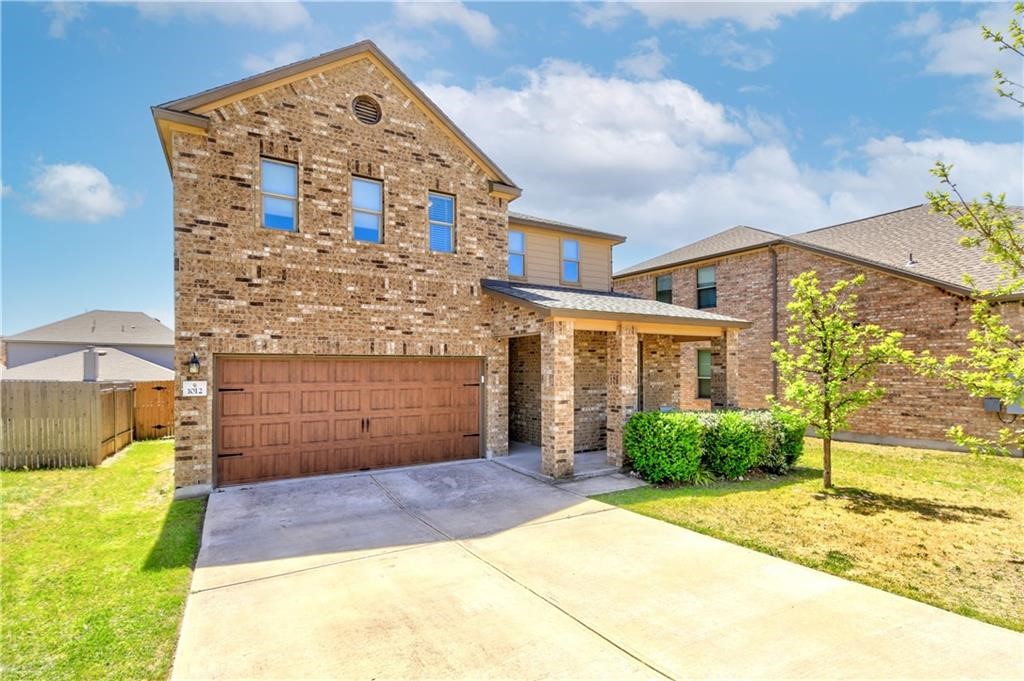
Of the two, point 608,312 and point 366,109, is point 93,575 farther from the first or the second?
point 366,109

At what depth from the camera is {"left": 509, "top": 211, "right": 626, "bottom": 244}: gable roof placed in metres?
12.8

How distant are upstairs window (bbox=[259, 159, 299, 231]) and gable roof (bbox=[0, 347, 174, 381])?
43.2 feet

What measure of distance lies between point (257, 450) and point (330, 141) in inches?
252

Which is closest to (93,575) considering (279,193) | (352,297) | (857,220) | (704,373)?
(352,297)

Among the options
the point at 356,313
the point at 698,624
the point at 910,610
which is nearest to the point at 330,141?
the point at 356,313

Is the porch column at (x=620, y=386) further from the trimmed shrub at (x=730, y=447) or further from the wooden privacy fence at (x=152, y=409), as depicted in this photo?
the wooden privacy fence at (x=152, y=409)

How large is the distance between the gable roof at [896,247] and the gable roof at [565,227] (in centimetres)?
627

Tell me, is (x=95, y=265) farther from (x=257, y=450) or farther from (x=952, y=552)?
(x=952, y=552)

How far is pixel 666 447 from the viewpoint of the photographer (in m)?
9.09

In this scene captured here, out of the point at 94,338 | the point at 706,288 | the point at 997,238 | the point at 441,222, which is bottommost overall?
the point at 94,338

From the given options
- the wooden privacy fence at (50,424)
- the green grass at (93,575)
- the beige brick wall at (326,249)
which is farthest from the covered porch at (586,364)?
A: the wooden privacy fence at (50,424)

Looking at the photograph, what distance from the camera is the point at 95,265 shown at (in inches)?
873

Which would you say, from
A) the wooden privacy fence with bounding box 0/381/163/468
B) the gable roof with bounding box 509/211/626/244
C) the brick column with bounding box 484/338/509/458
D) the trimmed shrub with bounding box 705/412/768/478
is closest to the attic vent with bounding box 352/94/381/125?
the gable roof with bounding box 509/211/626/244

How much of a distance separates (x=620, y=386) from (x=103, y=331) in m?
37.0
